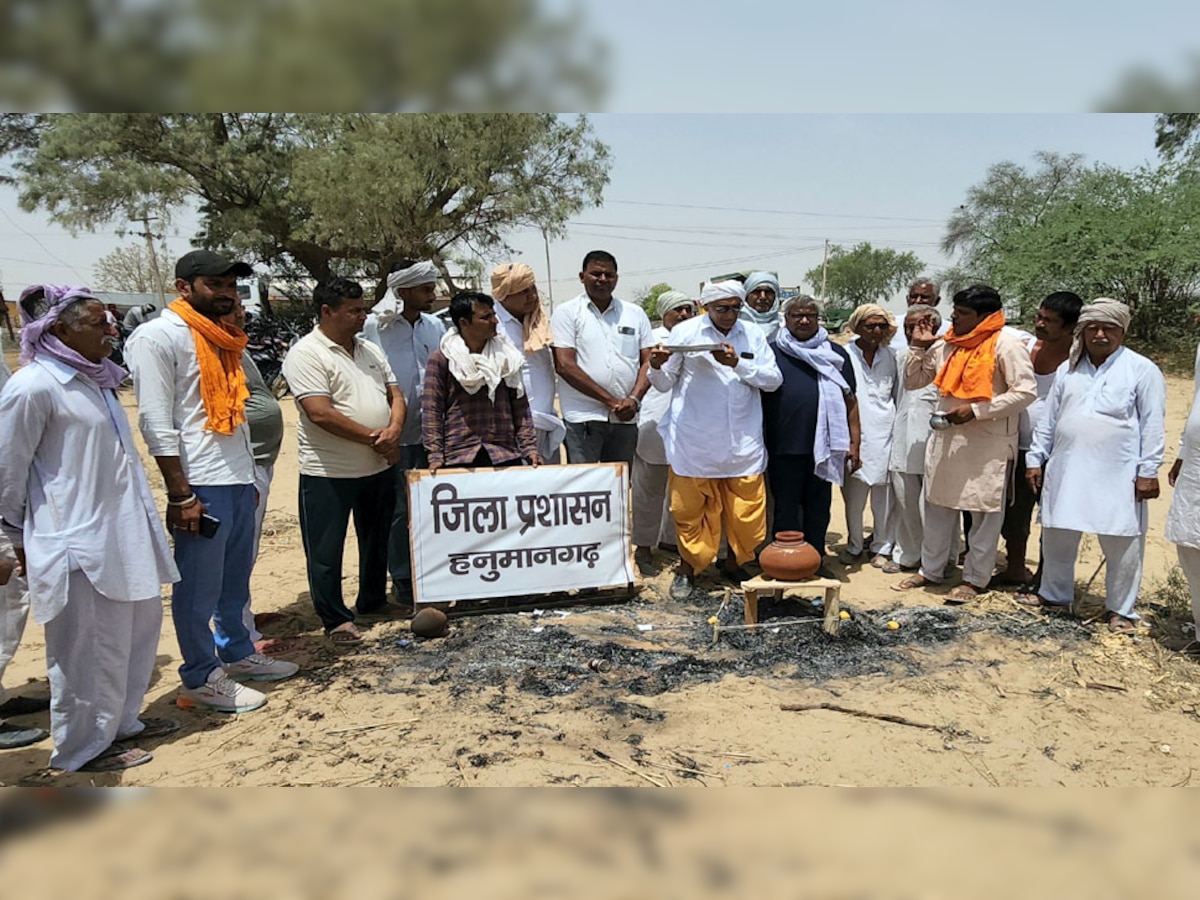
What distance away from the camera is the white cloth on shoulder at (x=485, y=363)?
4117 millimetres

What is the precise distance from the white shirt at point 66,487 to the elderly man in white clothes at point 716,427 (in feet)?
8.83

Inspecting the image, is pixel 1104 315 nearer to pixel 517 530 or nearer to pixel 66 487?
pixel 517 530

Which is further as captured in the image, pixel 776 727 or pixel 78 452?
pixel 776 727

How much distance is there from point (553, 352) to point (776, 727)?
8.17 ft

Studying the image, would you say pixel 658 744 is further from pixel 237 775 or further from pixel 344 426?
pixel 344 426

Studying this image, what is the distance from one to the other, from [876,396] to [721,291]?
1.37 metres

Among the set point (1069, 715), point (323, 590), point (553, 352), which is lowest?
point (1069, 715)

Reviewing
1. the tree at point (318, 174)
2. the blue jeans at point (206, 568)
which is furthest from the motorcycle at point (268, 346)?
the blue jeans at point (206, 568)

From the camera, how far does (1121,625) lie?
400 centimetres

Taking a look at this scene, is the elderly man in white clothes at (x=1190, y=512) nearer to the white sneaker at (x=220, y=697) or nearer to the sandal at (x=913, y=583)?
the sandal at (x=913, y=583)

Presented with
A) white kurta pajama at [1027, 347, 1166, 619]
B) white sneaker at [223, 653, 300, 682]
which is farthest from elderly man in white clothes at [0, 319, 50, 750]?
white kurta pajama at [1027, 347, 1166, 619]

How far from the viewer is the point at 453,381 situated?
166 inches

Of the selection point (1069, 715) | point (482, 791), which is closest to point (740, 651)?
point (1069, 715)

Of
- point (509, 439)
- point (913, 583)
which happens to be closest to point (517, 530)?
point (509, 439)
